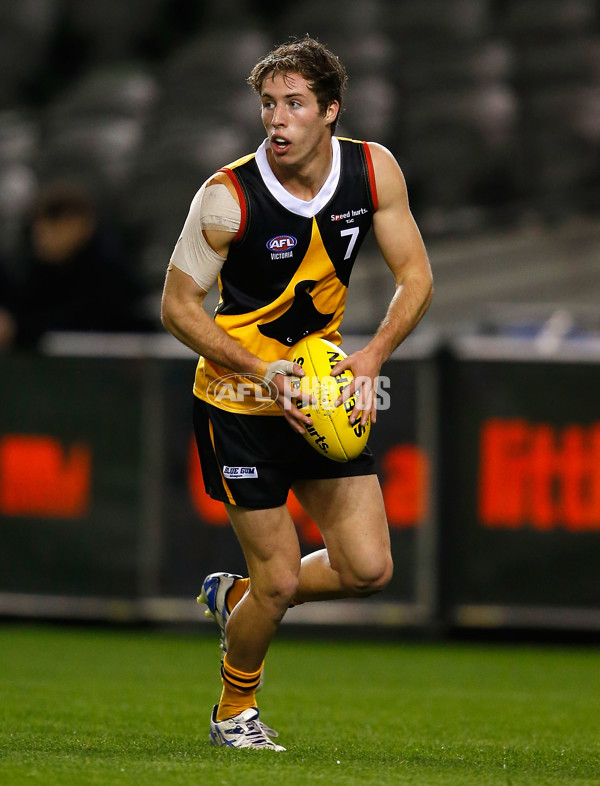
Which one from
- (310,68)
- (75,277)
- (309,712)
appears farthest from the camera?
(75,277)

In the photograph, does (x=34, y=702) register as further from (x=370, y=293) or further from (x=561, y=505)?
(x=370, y=293)

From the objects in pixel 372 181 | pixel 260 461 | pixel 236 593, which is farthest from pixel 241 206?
pixel 236 593

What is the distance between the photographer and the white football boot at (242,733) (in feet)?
15.1

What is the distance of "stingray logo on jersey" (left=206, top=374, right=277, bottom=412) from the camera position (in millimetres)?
4602

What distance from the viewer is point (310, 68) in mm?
4492

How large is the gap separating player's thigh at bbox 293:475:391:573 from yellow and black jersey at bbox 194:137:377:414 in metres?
0.37

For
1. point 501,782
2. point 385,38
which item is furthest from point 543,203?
point 501,782

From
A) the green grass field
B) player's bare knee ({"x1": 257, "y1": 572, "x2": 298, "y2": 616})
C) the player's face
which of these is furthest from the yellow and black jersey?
the green grass field

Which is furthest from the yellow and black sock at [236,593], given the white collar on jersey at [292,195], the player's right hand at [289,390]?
the white collar on jersey at [292,195]

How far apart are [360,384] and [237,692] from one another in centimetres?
125

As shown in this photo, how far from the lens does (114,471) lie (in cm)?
857

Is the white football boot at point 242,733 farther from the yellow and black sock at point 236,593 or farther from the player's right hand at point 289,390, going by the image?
the player's right hand at point 289,390

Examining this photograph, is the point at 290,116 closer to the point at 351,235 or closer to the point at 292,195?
the point at 292,195

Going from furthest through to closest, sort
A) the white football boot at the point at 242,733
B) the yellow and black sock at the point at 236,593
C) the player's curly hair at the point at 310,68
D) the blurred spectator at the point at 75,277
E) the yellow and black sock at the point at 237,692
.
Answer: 1. the blurred spectator at the point at 75,277
2. the yellow and black sock at the point at 236,593
3. the yellow and black sock at the point at 237,692
4. the white football boot at the point at 242,733
5. the player's curly hair at the point at 310,68
